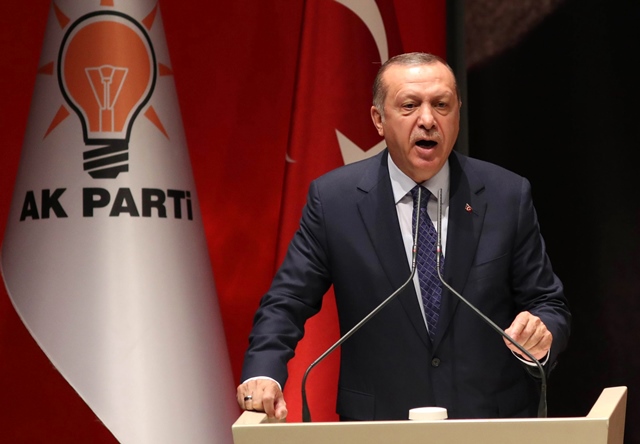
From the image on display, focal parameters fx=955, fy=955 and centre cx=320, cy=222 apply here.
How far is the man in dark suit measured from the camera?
7.11 ft

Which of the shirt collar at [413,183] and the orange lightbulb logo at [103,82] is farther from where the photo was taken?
the orange lightbulb logo at [103,82]

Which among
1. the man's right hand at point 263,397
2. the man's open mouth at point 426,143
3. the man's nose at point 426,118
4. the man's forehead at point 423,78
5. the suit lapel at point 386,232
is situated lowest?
the man's right hand at point 263,397

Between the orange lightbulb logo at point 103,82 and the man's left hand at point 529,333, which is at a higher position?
the orange lightbulb logo at point 103,82

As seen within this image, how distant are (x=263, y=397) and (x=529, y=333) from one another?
507 mm

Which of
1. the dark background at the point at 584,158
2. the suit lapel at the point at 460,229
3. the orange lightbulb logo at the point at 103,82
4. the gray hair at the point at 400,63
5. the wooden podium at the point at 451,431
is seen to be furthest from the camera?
the dark background at the point at 584,158

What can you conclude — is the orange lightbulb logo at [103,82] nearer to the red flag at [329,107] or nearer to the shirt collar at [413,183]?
the red flag at [329,107]

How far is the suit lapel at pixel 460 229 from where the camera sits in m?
2.16

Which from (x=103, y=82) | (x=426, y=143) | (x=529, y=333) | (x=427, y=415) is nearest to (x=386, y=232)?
(x=426, y=143)

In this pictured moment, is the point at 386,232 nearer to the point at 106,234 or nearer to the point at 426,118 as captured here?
the point at 426,118

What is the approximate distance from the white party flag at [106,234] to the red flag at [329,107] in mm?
461

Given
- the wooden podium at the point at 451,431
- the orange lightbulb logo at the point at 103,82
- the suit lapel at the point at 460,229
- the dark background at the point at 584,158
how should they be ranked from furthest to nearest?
the dark background at the point at 584,158, the orange lightbulb logo at the point at 103,82, the suit lapel at the point at 460,229, the wooden podium at the point at 451,431

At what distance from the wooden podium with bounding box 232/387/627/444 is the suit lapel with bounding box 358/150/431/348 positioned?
0.70 metres

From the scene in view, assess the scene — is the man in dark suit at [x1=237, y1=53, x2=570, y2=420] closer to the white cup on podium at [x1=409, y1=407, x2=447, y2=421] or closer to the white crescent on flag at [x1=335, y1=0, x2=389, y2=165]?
the white cup on podium at [x1=409, y1=407, x2=447, y2=421]

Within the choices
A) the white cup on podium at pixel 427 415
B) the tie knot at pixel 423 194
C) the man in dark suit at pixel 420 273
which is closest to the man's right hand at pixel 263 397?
the man in dark suit at pixel 420 273
